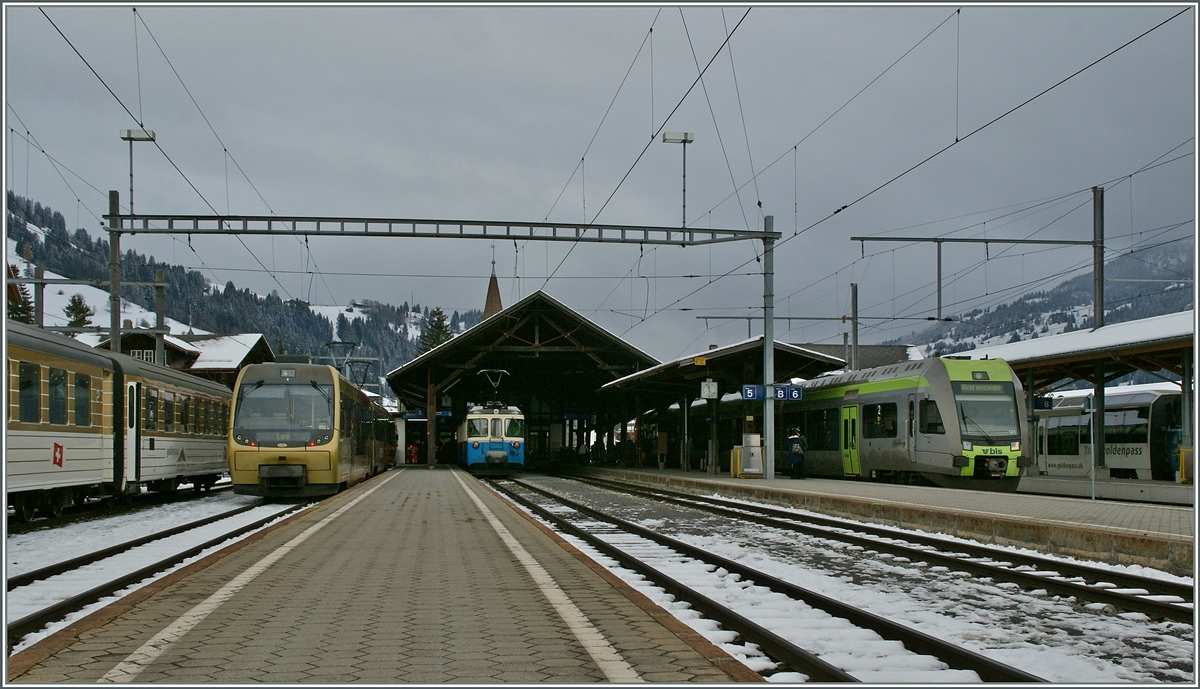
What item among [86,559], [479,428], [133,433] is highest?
[133,433]

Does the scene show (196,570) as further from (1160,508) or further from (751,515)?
(1160,508)

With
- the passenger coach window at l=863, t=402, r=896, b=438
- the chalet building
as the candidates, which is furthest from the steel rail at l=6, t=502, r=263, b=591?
the chalet building

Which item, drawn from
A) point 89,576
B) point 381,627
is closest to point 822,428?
point 89,576

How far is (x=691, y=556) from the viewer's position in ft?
35.9

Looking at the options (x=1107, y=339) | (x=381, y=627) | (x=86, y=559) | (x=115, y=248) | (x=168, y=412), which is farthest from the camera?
(x=115, y=248)

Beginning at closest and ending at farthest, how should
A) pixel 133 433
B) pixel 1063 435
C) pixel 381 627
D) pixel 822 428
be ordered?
pixel 381 627
pixel 133 433
pixel 822 428
pixel 1063 435

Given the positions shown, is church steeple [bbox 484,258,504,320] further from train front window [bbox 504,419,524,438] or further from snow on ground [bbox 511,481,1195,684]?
snow on ground [bbox 511,481,1195,684]

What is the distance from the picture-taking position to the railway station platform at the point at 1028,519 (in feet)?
33.7

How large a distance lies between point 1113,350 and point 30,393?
65.6 ft

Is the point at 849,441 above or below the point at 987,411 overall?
below

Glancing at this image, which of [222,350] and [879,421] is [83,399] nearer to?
[879,421]

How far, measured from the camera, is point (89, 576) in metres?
9.20

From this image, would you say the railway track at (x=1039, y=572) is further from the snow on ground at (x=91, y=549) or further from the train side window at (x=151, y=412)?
the train side window at (x=151, y=412)

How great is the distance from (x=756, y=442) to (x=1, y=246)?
21.7 metres
